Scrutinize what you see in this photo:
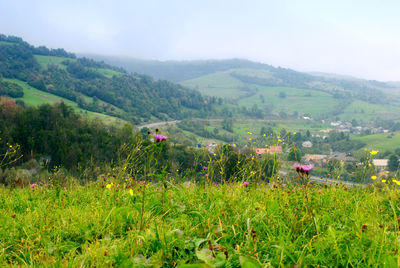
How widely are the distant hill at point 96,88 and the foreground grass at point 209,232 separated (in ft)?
303

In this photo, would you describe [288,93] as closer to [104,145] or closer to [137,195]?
[104,145]

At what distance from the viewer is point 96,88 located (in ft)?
366

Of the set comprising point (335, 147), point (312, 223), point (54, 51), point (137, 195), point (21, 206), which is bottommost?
point (335, 147)

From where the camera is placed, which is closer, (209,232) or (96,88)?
(209,232)

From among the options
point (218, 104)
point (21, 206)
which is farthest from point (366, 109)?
point (21, 206)

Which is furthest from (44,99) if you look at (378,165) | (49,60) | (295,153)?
(295,153)

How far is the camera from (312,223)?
7.32 feet

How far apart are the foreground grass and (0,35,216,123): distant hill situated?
303 ft

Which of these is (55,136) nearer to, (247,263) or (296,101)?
(247,263)

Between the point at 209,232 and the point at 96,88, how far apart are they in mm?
120721

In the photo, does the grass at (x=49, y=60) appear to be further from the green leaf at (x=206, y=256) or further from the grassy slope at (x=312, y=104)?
the green leaf at (x=206, y=256)

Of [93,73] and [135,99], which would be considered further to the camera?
[93,73]

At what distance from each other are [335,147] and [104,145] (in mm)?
42752

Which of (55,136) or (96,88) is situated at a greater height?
(96,88)
